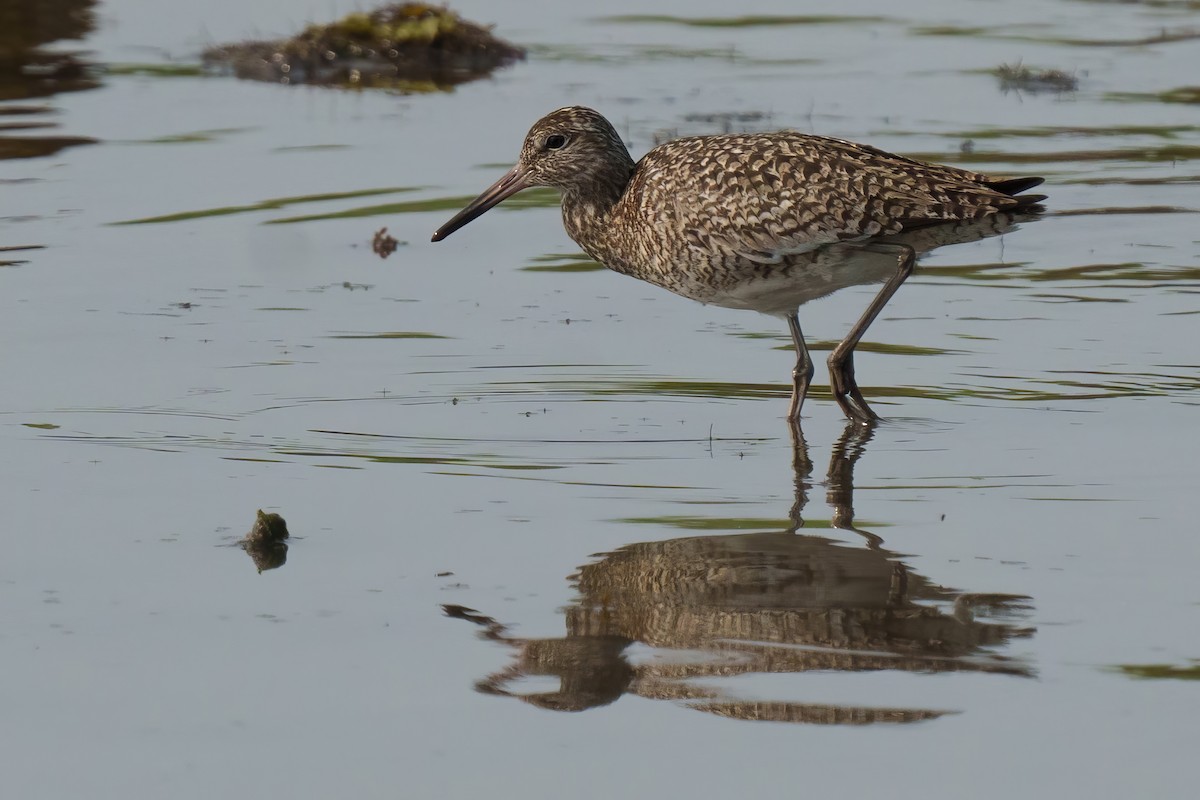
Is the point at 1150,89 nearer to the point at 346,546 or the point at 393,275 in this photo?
the point at 393,275

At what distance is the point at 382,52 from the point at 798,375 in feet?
37.0

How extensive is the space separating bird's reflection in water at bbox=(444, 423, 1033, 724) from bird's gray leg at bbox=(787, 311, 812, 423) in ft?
6.14

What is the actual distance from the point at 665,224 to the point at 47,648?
4.10 m

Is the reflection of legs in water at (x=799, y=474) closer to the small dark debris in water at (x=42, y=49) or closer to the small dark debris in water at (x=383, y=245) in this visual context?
the small dark debris in water at (x=383, y=245)

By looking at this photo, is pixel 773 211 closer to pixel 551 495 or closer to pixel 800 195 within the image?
pixel 800 195

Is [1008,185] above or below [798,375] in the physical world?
above

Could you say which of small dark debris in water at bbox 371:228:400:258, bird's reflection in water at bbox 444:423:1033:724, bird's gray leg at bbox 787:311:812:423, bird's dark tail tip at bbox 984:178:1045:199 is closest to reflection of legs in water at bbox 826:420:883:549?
bird's reflection in water at bbox 444:423:1033:724

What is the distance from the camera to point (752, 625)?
21.2 ft

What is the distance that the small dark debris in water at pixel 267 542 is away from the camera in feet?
23.4

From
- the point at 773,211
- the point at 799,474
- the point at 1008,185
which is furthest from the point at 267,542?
the point at 1008,185

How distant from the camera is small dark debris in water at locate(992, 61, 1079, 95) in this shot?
18.2 meters

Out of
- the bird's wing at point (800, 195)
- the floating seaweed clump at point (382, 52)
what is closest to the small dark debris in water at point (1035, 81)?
the floating seaweed clump at point (382, 52)

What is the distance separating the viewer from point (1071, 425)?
898 centimetres

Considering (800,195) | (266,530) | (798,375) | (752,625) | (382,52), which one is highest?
(382,52)
